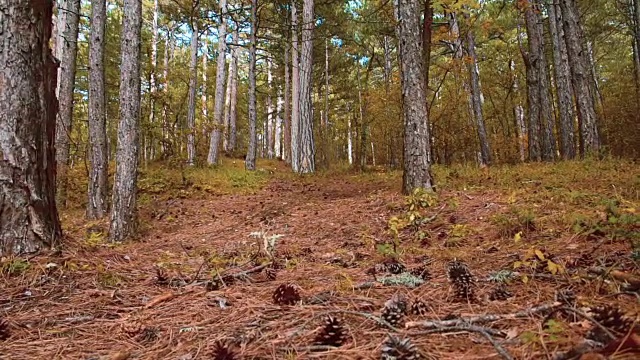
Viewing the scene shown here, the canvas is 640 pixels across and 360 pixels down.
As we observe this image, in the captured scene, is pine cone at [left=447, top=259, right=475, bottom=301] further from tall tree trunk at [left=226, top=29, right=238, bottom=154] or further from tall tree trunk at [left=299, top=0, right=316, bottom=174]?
tall tree trunk at [left=226, top=29, right=238, bottom=154]

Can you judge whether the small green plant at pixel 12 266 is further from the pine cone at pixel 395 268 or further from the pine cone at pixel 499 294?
the pine cone at pixel 499 294

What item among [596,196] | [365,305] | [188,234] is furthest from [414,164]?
[365,305]

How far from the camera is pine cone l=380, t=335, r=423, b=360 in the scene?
1209mm

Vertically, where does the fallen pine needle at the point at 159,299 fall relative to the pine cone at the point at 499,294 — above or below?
below

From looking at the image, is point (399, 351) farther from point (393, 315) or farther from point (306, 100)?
point (306, 100)

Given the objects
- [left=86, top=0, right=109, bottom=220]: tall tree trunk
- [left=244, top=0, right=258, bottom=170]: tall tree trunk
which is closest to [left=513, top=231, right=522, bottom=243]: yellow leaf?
[left=86, top=0, right=109, bottom=220]: tall tree trunk

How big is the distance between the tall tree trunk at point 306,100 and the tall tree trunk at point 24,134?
9940mm

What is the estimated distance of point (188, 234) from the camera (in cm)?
566

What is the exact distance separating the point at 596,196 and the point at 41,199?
16.3ft

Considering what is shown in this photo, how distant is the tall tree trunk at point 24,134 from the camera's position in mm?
2525

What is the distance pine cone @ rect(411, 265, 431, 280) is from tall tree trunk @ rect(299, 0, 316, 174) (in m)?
10.2

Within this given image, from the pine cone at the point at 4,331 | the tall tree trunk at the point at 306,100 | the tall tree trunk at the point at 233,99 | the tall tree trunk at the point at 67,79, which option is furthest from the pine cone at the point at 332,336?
the tall tree trunk at the point at 233,99

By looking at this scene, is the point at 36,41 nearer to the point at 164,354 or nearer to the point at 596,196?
the point at 164,354

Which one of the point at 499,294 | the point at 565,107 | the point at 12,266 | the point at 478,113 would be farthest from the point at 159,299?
the point at 565,107
